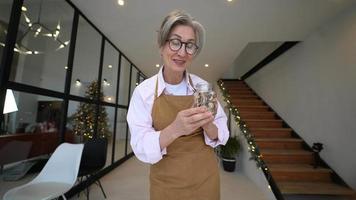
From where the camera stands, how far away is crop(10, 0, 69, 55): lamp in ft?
6.83

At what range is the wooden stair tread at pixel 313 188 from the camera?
283cm

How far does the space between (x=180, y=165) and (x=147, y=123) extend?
0.21 metres

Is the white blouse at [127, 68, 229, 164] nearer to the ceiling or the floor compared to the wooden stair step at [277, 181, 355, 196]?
nearer to the ceiling

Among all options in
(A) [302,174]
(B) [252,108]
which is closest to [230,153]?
(B) [252,108]

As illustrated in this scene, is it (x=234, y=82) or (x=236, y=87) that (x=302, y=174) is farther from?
(x=234, y=82)

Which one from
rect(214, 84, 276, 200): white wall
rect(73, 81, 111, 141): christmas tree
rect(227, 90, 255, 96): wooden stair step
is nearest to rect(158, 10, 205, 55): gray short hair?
rect(214, 84, 276, 200): white wall

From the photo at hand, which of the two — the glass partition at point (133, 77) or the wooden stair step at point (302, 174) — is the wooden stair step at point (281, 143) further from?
the glass partition at point (133, 77)

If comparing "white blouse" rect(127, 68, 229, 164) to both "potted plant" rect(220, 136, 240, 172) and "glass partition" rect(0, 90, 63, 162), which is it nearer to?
"glass partition" rect(0, 90, 63, 162)

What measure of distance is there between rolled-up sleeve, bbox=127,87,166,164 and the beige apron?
4 cm

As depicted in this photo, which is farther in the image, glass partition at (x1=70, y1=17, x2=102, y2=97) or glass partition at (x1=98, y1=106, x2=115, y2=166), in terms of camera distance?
glass partition at (x1=98, y1=106, x2=115, y2=166)

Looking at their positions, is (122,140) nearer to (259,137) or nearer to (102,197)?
(102,197)

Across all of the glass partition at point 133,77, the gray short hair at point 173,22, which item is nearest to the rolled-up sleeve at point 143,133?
the gray short hair at point 173,22

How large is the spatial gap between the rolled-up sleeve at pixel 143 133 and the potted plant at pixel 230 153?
4.28 meters

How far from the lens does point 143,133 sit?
0.77m
